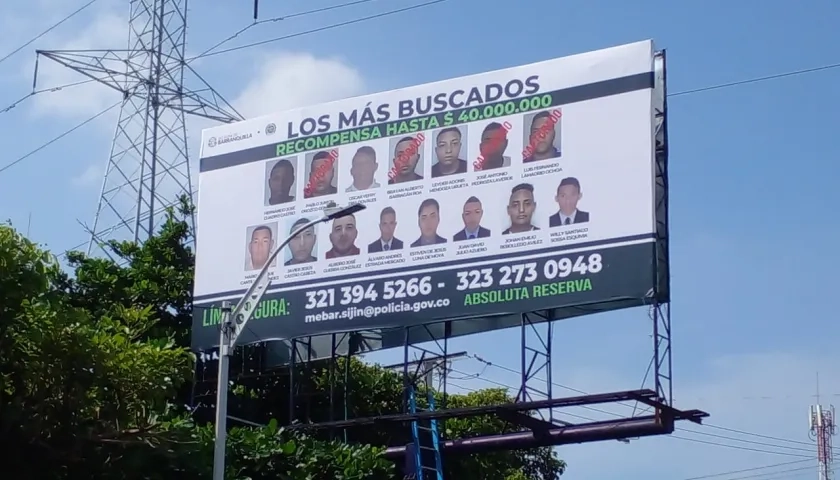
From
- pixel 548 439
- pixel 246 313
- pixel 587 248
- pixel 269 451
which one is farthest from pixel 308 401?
pixel 246 313

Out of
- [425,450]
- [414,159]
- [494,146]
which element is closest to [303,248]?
[414,159]

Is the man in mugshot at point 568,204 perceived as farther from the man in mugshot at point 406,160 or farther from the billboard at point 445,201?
the man in mugshot at point 406,160

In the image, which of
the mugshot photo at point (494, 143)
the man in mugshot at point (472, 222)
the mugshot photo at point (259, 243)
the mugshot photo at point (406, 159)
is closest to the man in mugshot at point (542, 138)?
the mugshot photo at point (494, 143)

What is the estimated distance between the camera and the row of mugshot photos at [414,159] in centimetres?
1903

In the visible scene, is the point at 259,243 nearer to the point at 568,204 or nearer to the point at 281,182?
the point at 281,182

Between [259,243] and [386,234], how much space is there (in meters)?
2.49

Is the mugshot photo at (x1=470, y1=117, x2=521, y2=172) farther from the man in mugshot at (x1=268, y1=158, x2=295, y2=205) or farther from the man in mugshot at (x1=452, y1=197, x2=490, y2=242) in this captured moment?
the man in mugshot at (x1=268, y1=158, x2=295, y2=205)

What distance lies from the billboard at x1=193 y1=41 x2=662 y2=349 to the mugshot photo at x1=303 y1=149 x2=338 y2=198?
0.03 m

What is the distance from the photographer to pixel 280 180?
69.7 feet

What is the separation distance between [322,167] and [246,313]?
269 inches

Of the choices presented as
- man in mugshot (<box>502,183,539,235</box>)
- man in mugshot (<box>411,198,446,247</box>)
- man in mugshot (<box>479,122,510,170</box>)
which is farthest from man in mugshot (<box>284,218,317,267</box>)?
man in mugshot (<box>502,183,539,235</box>)

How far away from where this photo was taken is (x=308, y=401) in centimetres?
2194

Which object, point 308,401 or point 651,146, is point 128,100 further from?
point 651,146

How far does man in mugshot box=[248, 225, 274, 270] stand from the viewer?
68.8 ft
